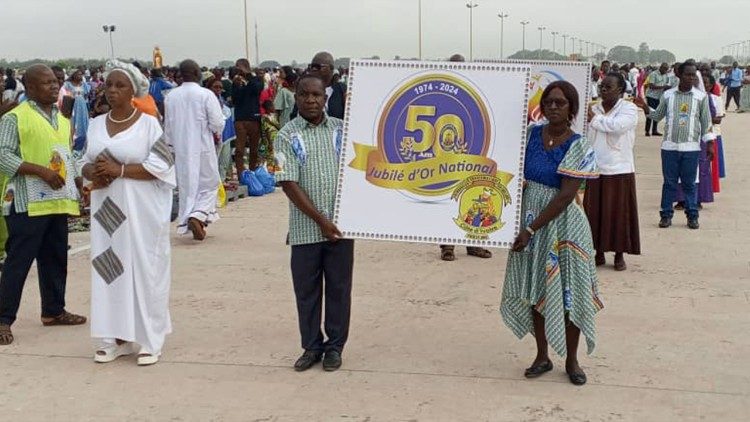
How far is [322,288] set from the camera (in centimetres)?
491

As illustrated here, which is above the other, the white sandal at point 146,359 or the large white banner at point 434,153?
the large white banner at point 434,153

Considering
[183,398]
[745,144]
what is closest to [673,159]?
[183,398]

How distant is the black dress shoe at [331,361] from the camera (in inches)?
192

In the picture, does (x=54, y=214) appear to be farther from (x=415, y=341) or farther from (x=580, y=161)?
(x=580, y=161)

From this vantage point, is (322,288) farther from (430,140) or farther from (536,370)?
(536,370)

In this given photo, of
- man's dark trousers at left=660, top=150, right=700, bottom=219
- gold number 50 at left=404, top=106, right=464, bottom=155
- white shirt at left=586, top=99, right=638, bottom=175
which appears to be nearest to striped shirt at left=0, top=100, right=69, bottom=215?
gold number 50 at left=404, top=106, right=464, bottom=155

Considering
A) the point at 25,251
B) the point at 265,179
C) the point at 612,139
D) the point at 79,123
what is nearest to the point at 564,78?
the point at 612,139

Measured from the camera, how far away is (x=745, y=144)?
728 inches

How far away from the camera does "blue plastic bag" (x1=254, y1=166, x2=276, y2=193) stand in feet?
40.2

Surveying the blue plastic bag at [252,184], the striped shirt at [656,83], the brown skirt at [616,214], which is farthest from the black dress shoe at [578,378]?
the striped shirt at [656,83]

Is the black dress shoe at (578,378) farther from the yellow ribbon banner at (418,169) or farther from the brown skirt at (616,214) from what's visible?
the brown skirt at (616,214)

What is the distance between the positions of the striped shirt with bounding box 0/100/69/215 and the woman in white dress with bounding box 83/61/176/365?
2.22 ft

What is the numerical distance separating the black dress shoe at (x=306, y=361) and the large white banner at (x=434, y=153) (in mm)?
821

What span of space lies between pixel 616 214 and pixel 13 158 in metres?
4.96
